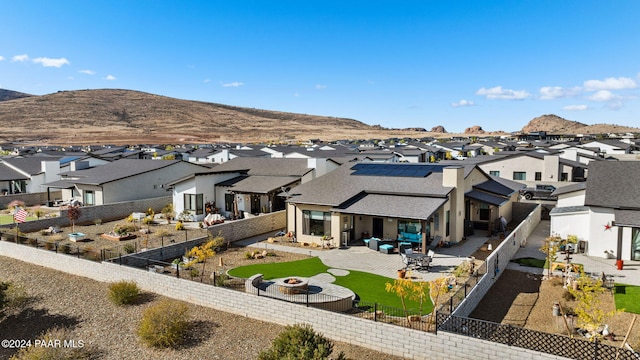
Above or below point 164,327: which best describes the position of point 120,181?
above

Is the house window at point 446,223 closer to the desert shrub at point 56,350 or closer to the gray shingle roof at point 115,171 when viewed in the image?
the desert shrub at point 56,350

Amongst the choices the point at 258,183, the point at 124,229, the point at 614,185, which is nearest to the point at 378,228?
the point at 258,183

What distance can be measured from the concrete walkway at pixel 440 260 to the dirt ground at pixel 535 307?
2.00 meters

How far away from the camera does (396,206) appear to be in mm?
24953

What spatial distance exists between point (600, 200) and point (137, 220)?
103 ft

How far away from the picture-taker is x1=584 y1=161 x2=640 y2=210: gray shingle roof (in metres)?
22.7

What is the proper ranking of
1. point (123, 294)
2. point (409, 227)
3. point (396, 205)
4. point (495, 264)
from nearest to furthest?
point (123, 294)
point (495, 264)
point (396, 205)
point (409, 227)

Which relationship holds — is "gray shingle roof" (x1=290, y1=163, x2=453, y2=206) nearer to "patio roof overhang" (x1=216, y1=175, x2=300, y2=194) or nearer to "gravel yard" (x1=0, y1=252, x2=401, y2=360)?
"patio roof overhang" (x1=216, y1=175, x2=300, y2=194)

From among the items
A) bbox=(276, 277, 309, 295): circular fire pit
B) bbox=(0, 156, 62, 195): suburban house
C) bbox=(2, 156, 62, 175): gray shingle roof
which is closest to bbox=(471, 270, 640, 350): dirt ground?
bbox=(276, 277, 309, 295): circular fire pit

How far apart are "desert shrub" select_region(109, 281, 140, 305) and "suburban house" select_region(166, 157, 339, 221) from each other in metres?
14.6

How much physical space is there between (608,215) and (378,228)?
1276 cm

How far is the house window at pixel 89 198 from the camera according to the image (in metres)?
37.8

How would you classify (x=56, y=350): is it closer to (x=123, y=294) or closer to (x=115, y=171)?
(x=123, y=294)

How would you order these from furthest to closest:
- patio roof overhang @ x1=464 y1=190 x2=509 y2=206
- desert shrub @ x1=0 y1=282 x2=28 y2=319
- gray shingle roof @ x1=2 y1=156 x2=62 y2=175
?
gray shingle roof @ x1=2 y1=156 x2=62 y2=175, patio roof overhang @ x1=464 y1=190 x2=509 y2=206, desert shrub @ x1=0 y1=282 x2=28 y2=319
